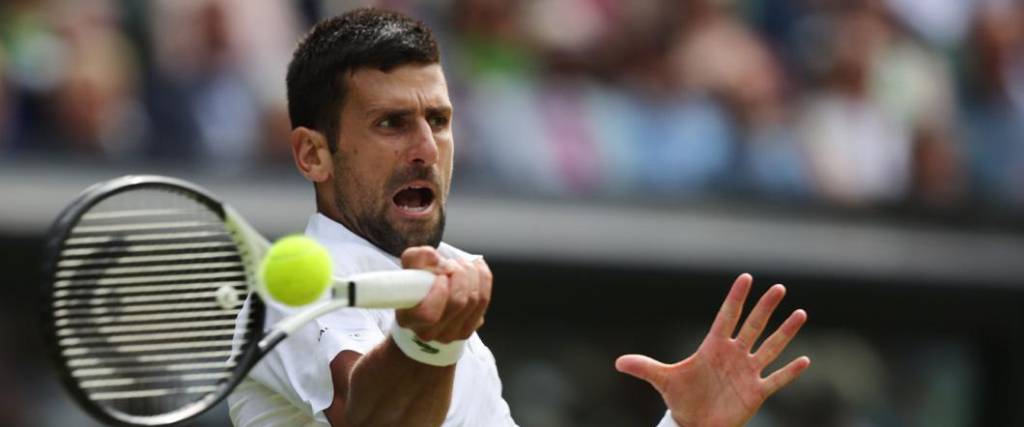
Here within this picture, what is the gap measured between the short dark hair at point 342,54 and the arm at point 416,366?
62 centimetres

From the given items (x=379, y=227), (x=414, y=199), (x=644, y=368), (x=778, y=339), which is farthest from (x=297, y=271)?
(x=778, y=339)

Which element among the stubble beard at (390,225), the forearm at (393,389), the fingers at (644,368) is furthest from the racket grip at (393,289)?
the fingers at (644,368)

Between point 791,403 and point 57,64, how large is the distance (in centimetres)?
459

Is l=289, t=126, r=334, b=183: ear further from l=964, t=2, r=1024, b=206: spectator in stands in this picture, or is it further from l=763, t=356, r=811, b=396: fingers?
l=964, t=2, r=1024, b=206: spectator in stands

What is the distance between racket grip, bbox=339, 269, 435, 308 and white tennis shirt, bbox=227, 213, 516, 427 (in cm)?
26

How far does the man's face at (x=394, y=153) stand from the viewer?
13.7 feet

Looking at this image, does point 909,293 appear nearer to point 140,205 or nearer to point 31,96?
point 31,96

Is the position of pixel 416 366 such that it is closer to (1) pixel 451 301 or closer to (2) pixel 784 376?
(1) pixel 451 301

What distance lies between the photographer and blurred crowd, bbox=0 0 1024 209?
29.0ft

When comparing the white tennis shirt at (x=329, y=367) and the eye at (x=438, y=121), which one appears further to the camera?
the eye at (x=438, y=121)

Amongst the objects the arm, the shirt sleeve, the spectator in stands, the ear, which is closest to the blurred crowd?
the spectator in stands

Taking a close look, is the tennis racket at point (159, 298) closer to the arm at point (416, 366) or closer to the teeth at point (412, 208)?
the arm at point (416, 366)

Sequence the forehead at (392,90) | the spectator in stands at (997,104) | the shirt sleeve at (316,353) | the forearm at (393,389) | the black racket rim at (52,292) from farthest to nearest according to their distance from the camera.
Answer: the spectator in stands at (997,104), the forehead at (392,90), the shirt sleeve at (316,353), the forearm at (393,389), the black racket rim at (52,292)

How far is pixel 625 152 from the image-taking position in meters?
10.1
